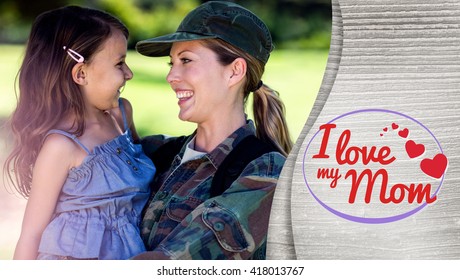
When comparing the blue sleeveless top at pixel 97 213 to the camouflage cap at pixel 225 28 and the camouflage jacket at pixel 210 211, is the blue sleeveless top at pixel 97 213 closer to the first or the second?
the camouflage jacket at pixel 210 211

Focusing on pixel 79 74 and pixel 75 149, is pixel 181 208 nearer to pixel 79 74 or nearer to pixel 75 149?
pixel 75 149

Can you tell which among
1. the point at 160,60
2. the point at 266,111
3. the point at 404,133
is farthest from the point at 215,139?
the point at 160,60

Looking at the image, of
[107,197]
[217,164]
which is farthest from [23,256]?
[217,164]

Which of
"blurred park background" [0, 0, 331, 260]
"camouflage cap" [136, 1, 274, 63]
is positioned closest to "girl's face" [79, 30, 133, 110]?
"camouflage cap" [136, 1, 274, 63]

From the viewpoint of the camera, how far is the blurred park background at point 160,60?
400cm

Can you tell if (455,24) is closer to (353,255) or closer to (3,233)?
(353,255)

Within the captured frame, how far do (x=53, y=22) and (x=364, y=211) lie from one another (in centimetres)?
119

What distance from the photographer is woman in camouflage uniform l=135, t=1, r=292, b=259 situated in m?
2.52

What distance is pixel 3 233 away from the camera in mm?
4617

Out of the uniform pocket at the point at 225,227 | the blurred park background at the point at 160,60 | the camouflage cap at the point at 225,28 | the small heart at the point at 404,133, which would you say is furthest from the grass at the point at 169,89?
the small heart at the point at 404,133

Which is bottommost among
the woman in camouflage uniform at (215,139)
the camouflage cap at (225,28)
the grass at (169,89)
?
the grass at (169,89)

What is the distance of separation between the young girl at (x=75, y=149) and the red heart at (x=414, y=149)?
90cm

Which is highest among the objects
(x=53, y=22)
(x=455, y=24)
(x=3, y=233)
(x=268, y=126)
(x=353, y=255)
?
(x=455, y=24)

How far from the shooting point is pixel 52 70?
284 centimetres
